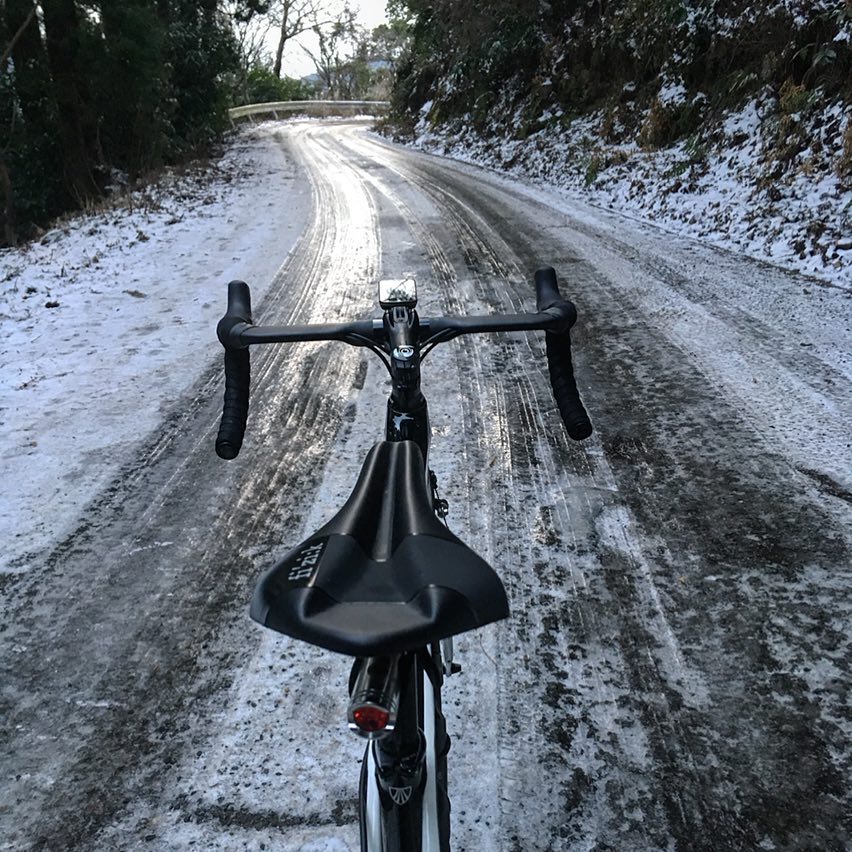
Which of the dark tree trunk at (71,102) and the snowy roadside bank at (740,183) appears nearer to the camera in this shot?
the snowy roadside bank at (740,183)

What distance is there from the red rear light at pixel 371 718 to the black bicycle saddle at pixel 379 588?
12 centimetres

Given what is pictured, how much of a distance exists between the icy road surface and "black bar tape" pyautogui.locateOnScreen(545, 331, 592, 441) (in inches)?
41.4

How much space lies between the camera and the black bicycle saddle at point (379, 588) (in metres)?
1.18

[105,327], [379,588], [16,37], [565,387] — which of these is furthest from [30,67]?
[379,588]

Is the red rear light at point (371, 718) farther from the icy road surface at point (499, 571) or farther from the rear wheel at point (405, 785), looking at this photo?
the icy road surface at point (499, 571)

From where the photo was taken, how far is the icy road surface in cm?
227

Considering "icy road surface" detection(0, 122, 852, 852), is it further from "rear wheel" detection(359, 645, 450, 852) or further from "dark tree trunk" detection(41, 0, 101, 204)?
"dark tree trunk" detection(41, 0, 101, 204)

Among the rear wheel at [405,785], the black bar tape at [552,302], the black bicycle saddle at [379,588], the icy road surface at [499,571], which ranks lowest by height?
the icy road surface at [499,571]

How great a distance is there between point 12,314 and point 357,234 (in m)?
4.73

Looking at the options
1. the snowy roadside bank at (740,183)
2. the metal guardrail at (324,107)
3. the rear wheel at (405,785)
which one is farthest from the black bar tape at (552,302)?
the metal guardrail at (324,107)

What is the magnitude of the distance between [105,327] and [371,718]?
656 centimetres

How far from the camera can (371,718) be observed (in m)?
1.20

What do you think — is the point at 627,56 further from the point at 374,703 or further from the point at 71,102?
the point at 374,703

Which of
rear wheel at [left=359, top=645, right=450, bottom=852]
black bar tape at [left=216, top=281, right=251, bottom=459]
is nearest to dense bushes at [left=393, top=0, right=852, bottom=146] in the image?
black bar tape at [left=216, top=281, right=251, bottom=459]
